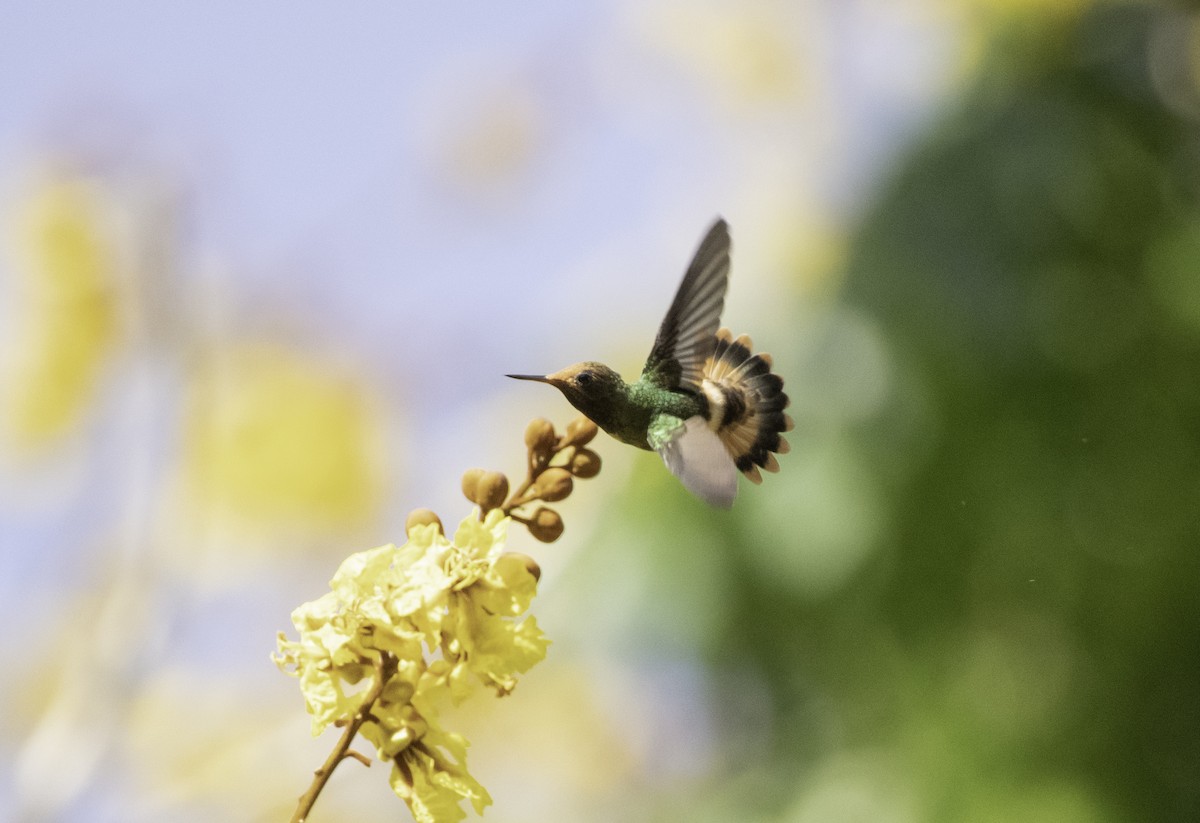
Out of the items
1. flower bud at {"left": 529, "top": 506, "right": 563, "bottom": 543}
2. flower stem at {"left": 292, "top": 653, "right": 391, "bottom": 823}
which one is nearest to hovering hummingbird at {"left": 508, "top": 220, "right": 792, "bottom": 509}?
flower bud at {"left": 529, "top": 506, "right": 563, "bottom": 543}

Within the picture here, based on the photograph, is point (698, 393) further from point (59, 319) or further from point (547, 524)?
point (59, 319)

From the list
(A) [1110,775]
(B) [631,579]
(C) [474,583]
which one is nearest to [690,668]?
(B) [631,579]

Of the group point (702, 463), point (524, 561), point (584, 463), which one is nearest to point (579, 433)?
point (584, 463)

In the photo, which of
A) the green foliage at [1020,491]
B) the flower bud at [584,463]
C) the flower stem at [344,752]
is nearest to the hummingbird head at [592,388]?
the flower bud at [584,463]

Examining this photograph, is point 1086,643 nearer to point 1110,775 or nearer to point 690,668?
point 1110,775

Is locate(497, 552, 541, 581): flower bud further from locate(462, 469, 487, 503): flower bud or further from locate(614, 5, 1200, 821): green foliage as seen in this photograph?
locate(614, 5, 1200, 821): green foliage

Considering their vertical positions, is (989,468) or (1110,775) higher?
(989,468)
